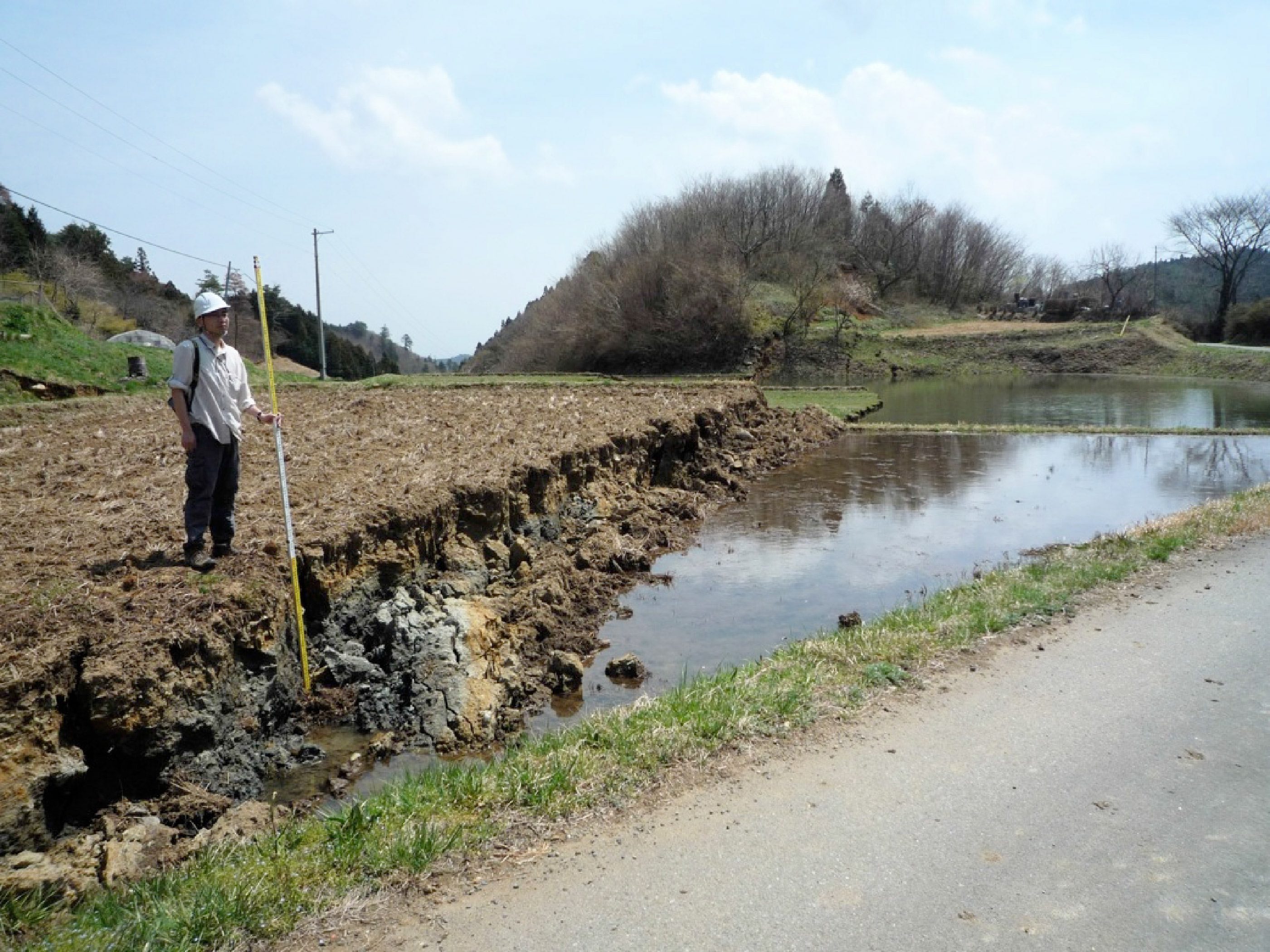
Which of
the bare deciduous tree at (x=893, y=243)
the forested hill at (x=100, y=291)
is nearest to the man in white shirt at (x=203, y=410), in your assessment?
the forested hill at (x=100, y=291)

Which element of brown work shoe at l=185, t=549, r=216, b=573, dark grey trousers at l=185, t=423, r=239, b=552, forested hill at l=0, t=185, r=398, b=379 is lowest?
brown work shoe at l=185, t=549, r=216, b=573

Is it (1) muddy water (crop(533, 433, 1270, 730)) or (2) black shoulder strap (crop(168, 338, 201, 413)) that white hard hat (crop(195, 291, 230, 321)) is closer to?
(2) black shoulder strap (crop(168, 338, 201, 413))

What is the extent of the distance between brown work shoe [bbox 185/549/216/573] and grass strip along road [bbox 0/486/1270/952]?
8.26ft

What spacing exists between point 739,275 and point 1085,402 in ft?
85.8

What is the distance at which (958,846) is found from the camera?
3889 millimetres

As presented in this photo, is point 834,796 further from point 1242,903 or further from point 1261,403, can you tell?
point 1261,403

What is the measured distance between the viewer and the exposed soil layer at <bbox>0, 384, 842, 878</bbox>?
4.88m

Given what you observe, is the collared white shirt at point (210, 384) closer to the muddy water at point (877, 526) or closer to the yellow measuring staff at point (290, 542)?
the yellow measuring staff at point (290, 542)

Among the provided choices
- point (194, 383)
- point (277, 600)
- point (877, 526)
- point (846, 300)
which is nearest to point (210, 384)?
point (194, 383)

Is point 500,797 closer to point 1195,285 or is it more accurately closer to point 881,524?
point 881,524

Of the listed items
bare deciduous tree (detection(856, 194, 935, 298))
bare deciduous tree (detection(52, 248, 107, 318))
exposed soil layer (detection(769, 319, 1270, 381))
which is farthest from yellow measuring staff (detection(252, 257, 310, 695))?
bare deciduous tree (detection(856, 194, 935, 298))

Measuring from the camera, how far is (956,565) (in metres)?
10.8

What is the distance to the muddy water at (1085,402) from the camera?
26531mm

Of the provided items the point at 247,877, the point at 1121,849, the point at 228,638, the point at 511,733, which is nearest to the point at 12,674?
the point at 228,638
